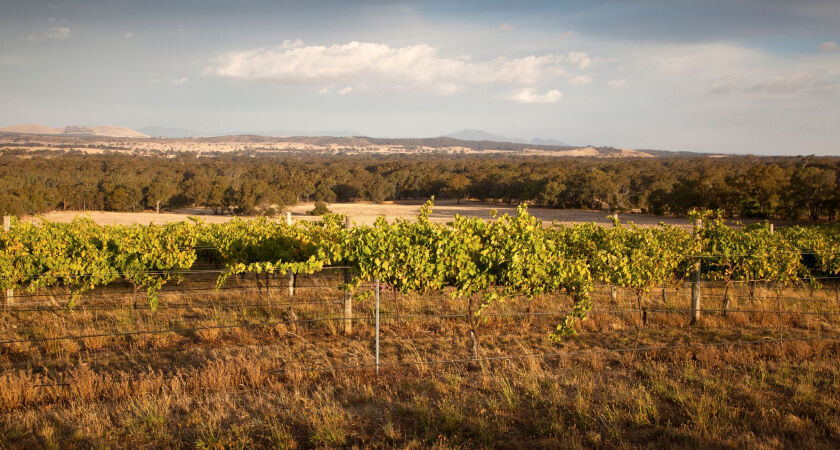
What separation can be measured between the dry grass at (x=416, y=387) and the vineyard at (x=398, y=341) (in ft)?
0.11

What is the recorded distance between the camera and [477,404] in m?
5.61

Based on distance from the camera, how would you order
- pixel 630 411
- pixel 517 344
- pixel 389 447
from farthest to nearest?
pixel 517 344, pixel 630 411, pixel 389 447

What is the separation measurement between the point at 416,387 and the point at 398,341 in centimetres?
215

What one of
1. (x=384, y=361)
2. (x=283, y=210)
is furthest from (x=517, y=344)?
(x=283, y=210)

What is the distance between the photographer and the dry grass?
493cm

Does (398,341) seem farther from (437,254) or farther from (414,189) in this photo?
(414,189)

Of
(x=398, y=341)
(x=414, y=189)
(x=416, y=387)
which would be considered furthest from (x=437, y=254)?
(x=414, y=189)

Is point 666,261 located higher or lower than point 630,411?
higher

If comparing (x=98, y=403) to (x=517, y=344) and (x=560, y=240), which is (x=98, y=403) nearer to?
(x=517, y=344)

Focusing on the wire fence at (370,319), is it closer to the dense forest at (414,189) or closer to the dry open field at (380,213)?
the dry open field at (380,213)

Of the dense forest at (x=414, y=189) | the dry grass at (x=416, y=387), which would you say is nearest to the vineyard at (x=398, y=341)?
the dry grass at (x=416, y=387)

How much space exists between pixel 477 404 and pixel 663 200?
52.1 metres

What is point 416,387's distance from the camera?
619 centimetres

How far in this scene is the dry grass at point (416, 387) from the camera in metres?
4.93
